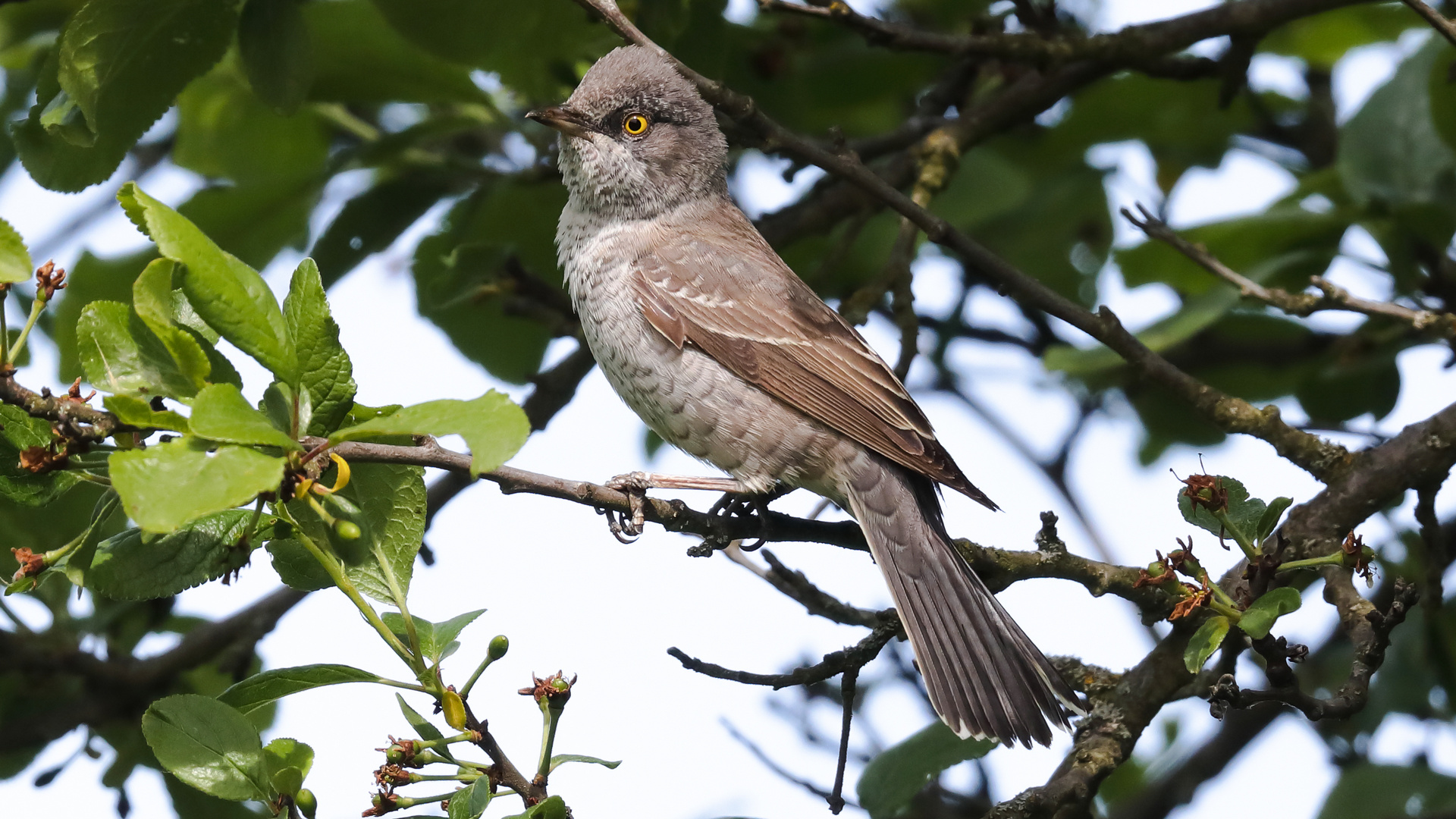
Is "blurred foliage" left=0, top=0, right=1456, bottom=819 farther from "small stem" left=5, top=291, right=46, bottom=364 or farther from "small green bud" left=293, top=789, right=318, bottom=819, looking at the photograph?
"small green bud" left=293, top=789, right=318, bottom=819

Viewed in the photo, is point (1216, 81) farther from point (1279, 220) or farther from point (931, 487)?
point (931, 487)

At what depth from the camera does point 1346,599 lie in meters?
3.25

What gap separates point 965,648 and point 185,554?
212 centimetres

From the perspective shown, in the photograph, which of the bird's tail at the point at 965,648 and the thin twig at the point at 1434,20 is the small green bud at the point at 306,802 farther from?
the thin twig at the point at 1434,20

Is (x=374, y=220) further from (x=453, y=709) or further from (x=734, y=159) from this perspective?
(x=453, y=709)

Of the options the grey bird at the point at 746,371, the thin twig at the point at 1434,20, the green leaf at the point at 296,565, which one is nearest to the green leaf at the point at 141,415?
the green leaf at the point at 296,565

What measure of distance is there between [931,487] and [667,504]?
1327 millimetres

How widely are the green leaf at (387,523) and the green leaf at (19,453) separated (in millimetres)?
459

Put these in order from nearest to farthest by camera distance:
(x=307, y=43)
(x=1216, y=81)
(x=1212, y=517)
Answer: (x=1212, y=517), (x=307, y=43), (x=1216, y=81)

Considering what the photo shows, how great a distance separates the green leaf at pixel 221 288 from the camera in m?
2.19

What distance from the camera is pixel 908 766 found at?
367 cm

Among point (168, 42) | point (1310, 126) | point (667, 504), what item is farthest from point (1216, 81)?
point (168, 42)

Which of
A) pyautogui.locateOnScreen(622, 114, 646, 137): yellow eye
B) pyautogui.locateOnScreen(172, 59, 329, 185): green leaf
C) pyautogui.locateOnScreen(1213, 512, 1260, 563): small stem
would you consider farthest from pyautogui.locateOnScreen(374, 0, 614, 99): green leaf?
pyautogui.locateOnScreen(1213, 512, 1260, 563): small stem

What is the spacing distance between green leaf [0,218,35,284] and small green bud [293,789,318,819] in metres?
1.11
